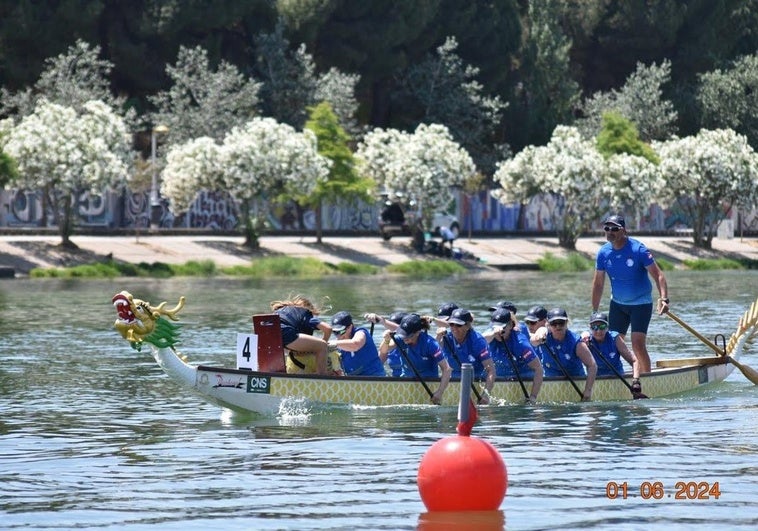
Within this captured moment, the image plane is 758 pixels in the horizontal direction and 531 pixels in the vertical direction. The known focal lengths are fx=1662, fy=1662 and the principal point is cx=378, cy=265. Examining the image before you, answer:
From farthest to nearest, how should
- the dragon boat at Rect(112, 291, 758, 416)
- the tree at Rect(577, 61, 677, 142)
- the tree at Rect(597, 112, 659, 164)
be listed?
the tree at Rect(577, 61, 677, 142)
the tree at Rect(597, 112, 659, 164)
the dragon boat at Rect(112, 291, 758, 416)

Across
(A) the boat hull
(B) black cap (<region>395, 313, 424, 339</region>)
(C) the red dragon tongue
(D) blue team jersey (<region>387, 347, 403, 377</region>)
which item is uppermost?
(C) the red dragon tongue

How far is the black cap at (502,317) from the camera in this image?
24203mm

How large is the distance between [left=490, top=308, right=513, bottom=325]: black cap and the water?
4.27ft

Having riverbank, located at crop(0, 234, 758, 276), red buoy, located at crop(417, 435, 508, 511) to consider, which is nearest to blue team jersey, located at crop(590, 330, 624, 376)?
red buoy, located at crop(417, 435, 508, 511)

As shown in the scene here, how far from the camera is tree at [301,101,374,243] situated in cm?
7694

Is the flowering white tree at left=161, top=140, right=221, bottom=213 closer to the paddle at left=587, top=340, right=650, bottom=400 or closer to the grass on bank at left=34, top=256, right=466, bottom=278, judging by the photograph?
the grass on bank at left=34, top=256, right=466, bottom=278

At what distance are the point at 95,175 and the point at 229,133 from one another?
542 inches

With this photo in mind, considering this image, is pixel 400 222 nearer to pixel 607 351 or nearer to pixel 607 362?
pixel 607 351

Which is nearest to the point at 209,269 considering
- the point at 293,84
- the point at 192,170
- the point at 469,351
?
the point at 192,170

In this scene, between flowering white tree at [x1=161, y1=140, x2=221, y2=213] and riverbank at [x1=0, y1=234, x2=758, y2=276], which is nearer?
riverbank at [x1=0, y1=234, x2=758, y2=276]

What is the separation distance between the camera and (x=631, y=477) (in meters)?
18.3

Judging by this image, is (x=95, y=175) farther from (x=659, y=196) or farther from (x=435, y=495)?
(x=435, y=495)

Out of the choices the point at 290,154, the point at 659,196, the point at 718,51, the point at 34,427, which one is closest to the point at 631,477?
the point at 34,427

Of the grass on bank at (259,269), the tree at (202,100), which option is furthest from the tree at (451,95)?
the grass on bank at (259,269)
